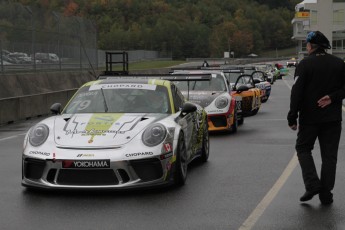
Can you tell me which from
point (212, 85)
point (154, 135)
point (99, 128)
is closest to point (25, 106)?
point (212, 85)

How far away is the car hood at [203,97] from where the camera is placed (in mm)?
13938

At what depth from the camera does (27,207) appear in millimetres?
6664

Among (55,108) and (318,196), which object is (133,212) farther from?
(55,108)

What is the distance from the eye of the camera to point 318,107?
255 inches

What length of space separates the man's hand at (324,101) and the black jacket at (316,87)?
0.12ft

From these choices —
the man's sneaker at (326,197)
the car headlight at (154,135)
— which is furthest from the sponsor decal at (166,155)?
the man's sneaker at (326,197)

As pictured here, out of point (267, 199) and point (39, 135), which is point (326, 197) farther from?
point (39, 135)


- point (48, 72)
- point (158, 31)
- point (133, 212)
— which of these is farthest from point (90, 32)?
point (158, 31)

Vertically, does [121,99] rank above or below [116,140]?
above

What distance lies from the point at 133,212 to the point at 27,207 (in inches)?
45.1

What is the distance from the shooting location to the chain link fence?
968 inches

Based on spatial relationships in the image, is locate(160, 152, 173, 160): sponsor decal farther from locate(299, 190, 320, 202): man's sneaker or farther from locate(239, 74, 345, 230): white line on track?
locate(299, 190, 320, 202): man's sneaker

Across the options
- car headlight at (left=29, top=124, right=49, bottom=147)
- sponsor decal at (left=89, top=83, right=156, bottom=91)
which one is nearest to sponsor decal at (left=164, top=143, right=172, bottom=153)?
car headlight at (left=29, top=124, right=49, bottom=147)

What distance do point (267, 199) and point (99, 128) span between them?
6.77 ft
